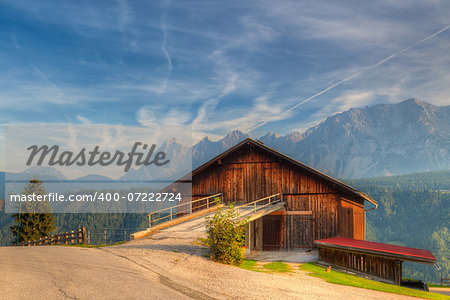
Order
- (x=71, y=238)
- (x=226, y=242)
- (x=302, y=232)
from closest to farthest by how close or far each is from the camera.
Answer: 1. (x=226, y=242)
2. (x=302, y=232)
3. (x=71, y=238)

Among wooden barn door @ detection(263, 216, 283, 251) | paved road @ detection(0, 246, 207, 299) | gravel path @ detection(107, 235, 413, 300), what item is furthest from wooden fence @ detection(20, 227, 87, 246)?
paved road @ detection(0, 246, 207, 299)

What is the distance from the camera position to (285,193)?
30594mm

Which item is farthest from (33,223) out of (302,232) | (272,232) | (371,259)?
(371,259)

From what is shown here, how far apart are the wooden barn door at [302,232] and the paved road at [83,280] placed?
16.1m

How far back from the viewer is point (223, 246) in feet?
57.6

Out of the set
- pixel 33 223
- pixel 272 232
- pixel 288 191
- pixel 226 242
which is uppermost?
pixel 288 191

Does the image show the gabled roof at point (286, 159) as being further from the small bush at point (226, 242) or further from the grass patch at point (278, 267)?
the small bush at point (226, 242)

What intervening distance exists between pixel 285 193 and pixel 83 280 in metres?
20.2

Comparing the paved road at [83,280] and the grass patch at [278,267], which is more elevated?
the paved road at [83,280]

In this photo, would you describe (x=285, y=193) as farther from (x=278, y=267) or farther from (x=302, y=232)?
(x=278, y=267)

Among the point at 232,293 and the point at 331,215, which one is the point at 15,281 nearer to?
the point at 232,293

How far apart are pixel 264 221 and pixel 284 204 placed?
2195 millimetres

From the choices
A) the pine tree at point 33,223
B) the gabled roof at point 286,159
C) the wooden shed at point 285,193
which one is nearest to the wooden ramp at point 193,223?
the wooden shed at point 285,193

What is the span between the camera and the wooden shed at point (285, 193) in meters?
29.0
